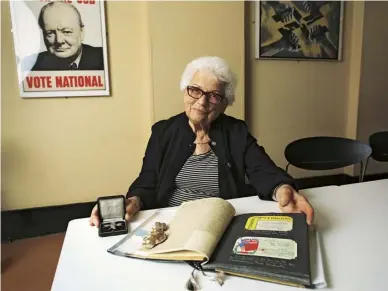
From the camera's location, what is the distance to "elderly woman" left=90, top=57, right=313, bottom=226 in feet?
4.11

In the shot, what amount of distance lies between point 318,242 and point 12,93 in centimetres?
222

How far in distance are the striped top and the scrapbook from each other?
375 mm

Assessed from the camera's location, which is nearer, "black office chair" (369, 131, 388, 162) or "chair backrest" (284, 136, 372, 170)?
"chair backrest" (284, 136, 372, 170)

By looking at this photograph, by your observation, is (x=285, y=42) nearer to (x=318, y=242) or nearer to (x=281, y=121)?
(x=281, y=121)

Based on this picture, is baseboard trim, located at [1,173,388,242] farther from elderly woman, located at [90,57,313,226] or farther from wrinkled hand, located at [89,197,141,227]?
wrinkled hand, located at [89,197,141,227]

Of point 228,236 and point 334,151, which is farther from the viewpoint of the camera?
point 334,151

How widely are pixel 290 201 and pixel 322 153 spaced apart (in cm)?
124

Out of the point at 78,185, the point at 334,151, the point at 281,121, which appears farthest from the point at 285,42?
the point at 78,185

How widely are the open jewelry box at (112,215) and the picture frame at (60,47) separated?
1.66 m

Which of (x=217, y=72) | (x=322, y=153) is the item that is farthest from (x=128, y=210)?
(x=322, y=153)

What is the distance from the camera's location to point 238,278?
636 millimetres

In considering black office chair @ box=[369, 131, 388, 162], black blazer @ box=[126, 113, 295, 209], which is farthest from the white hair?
black office chair @ box=[369, 131, 388, 162]

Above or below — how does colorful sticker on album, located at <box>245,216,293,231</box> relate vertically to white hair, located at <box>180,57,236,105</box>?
below

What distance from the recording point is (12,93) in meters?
2.23
